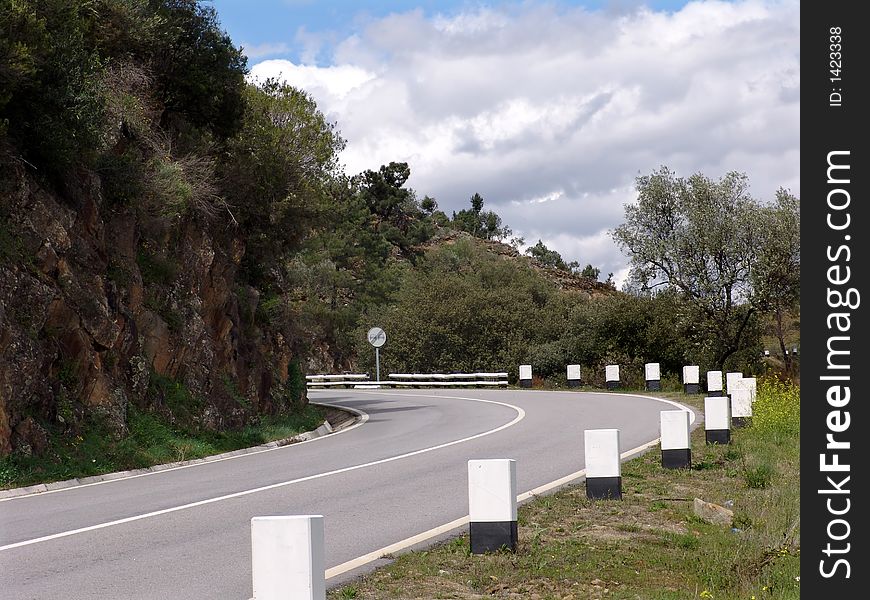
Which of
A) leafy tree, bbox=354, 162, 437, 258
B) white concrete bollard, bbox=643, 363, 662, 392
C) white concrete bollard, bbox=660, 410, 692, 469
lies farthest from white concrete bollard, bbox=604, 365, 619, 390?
leafy tree, bbox=354, 162, 437, 258

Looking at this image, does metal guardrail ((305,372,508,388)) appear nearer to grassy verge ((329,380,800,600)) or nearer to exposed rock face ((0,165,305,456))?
exposed rock face ((0,165,305,456))

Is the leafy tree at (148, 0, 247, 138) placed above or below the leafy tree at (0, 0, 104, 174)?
above

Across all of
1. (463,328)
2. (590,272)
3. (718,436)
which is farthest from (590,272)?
(718,436)

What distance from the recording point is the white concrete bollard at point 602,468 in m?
11.3

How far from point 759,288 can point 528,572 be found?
27.6m

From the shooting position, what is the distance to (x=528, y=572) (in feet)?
26.7

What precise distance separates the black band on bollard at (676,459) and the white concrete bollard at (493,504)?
6.21 m

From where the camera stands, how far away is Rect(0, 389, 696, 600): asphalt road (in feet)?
27.5

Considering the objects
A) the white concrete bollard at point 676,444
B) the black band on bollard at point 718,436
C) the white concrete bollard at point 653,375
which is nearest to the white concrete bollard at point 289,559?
the white concrete bollard at point 676,444

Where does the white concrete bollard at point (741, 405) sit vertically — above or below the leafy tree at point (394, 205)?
below

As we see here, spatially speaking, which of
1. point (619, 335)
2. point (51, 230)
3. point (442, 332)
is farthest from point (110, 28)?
point (442, 332)

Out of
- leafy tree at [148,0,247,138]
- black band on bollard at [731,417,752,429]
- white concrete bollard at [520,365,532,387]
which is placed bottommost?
white concrete bollard at [520,365,532,387]

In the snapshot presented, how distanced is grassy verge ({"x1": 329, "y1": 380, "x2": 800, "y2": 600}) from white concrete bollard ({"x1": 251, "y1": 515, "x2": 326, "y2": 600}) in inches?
65.7

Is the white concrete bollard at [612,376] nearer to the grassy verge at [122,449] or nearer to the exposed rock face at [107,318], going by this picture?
the exposed rock face at [107,318]
